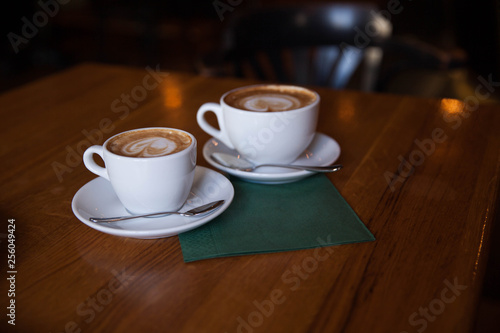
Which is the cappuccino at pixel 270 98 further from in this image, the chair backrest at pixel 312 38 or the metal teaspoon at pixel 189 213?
the chair backrest at pixel 312 38

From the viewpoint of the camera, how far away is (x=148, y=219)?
574 mm

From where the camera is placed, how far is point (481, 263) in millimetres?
502

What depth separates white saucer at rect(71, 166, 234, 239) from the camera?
0.52 m

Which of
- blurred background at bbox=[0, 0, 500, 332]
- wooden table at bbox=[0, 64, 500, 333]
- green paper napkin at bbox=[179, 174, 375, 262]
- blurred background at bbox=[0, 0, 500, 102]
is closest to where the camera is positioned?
wooden table at bbox=[0, 64, 500, 333]

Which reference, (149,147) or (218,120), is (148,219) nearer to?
(149,147)

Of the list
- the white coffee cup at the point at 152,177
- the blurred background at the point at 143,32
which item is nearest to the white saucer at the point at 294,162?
the white coffee cup at the point at 152,177

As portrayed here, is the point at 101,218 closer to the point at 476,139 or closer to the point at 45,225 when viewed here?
the point at 45,225

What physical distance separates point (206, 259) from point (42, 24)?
427cm

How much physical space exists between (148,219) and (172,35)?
3.94m

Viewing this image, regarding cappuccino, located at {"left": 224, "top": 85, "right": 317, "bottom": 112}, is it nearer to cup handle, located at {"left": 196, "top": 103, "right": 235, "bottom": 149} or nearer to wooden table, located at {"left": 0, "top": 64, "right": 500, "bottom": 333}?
cup handle, located at {"left": 196, "top": 103, "right": 235, "bottom": 149}

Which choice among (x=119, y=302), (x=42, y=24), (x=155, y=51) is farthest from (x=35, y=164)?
(x=42, y=24)

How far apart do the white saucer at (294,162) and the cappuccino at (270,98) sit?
86mm

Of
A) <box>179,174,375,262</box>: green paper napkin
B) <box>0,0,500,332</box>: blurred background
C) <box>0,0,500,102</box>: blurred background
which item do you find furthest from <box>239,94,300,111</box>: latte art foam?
<box>0,0,500,102</box>: blurred background

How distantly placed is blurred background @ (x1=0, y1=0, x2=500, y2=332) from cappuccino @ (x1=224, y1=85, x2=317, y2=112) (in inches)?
61.8
